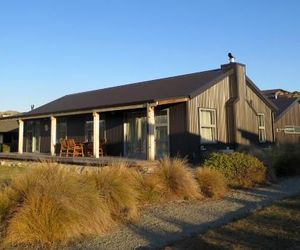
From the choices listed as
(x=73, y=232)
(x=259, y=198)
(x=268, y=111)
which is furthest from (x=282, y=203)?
(x=268, y=111)

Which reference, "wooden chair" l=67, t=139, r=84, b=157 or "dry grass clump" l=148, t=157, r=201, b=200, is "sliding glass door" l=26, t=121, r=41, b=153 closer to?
"wooden chair" l=67, t=139, r=84, b=157

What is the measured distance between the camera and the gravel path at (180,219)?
6352 mm

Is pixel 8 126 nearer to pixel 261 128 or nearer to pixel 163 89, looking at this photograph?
pixel 163 89

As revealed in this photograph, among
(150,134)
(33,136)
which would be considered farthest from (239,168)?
(33,136)

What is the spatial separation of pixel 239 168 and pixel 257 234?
19.0ft

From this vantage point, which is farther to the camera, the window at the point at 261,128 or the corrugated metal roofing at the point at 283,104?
the corrugated metal roofing at the point at 283,104

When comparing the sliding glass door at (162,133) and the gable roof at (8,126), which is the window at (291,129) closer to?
the sliding glass door at (162,133)

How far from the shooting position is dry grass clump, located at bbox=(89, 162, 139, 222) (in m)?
7.98

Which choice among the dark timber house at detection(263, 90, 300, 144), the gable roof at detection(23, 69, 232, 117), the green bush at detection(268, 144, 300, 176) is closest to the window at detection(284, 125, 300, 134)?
the dark timber house at detection(263, 90, 300, 144)

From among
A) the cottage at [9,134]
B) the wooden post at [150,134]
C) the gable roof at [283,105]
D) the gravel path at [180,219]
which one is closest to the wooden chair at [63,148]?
the wooden post at [150,134]

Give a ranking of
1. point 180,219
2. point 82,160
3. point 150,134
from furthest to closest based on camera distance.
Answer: point 82,160, point 150,134, point 180,219

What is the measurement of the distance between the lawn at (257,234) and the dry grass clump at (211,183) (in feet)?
7.46

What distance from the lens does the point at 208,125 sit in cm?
1825

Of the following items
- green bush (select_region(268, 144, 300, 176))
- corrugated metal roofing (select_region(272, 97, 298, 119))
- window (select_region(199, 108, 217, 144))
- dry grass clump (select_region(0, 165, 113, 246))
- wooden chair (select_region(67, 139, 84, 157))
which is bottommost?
dry grass clump (select_region(0, 165, 113, 246))
